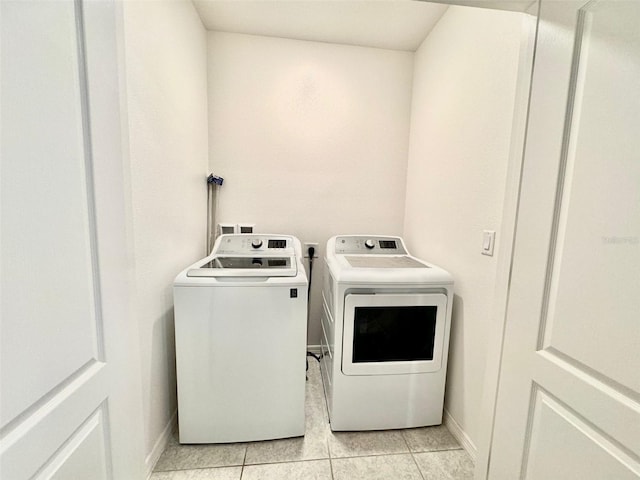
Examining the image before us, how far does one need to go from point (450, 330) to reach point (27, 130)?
6.26 ft

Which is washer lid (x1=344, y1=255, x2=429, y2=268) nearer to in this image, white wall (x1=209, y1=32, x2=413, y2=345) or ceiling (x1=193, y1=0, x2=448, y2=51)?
white wall (x1=209, y1=32, x2=413, y2=345)

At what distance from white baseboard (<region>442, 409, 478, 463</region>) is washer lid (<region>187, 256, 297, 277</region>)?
130 cm

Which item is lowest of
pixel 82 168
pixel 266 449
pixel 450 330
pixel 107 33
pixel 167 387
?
pixel 266 449

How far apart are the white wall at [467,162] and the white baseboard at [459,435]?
0.09 feet

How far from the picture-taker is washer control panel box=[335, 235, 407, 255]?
2.07m

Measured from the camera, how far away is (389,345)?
1.57 metres

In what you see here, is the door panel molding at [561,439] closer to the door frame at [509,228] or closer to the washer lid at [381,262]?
the door frame at [509,228]

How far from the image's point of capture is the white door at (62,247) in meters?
0.44

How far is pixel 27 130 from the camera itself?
463mm

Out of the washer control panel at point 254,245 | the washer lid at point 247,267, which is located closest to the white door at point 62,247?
the washer lid at point 247,267

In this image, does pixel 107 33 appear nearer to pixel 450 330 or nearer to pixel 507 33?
pixel 507 33

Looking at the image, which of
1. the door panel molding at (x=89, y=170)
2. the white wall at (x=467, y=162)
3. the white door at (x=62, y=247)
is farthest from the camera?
the white wall at (x=467, y=162)

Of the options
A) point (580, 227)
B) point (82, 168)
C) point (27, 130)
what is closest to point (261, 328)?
point (82, 168)

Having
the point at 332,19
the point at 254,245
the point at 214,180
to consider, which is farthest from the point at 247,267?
the point at 332,19
